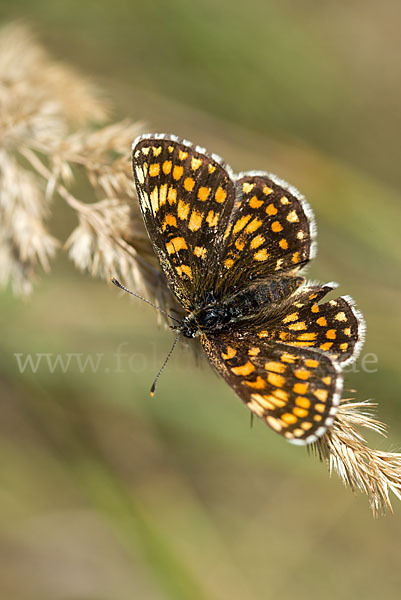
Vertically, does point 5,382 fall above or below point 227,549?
above

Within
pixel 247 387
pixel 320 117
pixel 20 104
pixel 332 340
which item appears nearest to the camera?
pixel 247 387

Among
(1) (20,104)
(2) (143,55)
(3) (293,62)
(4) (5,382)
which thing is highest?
(3) (293,62)

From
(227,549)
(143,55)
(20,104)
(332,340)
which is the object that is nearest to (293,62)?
(143,55)

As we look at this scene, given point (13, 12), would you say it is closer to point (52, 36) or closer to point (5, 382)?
point (52, 36)

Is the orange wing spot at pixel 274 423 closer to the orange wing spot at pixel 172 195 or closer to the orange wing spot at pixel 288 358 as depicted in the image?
the orange wing spot at pixel 288 358

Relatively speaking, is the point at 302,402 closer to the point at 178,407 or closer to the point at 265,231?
the point at 265,231

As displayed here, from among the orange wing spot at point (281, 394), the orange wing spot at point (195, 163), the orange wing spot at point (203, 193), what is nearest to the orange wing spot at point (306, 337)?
the orange wing spot at point (281, 394)

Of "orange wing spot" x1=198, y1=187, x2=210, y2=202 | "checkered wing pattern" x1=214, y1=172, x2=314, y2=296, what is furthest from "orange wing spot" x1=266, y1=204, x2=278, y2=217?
"orange wing spot" x1=198, y1=187, x2=210, y2=202
